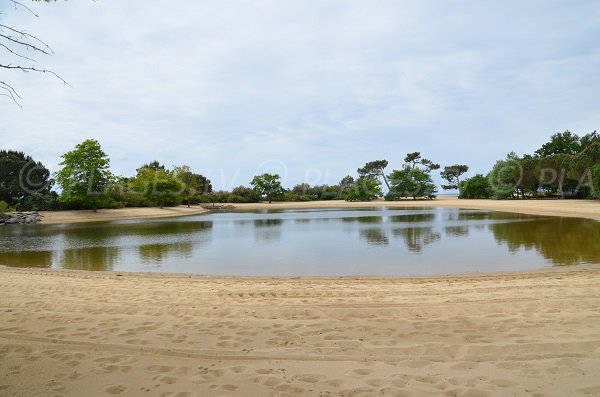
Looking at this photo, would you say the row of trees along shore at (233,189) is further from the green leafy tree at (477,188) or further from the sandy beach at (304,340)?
the sandy beach at (304,340)

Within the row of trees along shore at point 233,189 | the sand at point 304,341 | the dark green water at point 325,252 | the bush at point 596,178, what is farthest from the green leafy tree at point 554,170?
the sand at point 304,341

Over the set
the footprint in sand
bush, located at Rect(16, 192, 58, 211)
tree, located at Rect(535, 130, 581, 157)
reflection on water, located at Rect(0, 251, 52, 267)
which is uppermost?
tree, located at Rect(535, 130, 581, 157)

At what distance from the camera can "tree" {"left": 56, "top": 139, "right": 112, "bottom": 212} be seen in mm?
44188

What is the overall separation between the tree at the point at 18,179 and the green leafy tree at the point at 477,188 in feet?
233

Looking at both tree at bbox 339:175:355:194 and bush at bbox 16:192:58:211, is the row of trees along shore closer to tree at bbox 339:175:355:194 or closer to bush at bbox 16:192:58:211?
bush at bbox 16:192:58:211

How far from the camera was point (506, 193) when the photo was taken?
68188 millimetres

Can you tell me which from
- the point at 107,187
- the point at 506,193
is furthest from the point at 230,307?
the point at 506,193

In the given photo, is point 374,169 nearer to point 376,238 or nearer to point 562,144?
point 562,144

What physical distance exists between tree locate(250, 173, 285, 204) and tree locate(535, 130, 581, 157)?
51.3m

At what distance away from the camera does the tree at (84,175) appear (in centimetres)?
A: 4419

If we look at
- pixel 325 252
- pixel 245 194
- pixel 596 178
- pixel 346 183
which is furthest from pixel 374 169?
pixel 325 252

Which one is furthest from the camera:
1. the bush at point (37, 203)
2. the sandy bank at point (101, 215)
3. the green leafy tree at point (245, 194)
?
the green leafy tree at point (245, 194)

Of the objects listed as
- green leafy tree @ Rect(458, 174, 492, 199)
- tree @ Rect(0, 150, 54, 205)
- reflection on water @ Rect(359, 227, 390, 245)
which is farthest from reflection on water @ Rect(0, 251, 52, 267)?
green leafy tree @ Rect(458, 174, 492, 199)

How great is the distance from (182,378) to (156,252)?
15010 millimetres
